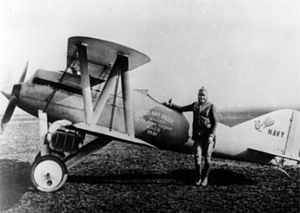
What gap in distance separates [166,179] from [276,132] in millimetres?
2306

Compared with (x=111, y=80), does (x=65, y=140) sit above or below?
below

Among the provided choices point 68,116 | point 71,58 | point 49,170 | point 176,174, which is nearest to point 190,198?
point 176,174

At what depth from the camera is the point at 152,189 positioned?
523 centimetres

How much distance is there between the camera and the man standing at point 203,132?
5648mm

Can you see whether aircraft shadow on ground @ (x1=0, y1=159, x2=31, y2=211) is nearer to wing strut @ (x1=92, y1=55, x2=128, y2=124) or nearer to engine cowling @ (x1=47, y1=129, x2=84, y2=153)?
engine cowling @ (x1=47, y1=129, x2=84, y2=153)

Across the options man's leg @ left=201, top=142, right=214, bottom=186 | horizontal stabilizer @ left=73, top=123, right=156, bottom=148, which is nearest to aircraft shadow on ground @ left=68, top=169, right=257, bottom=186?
man's leg @ left=201, top=142, right=214, bottom=186

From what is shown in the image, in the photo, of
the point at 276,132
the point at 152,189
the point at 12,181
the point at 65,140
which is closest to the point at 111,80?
the point at 65,140

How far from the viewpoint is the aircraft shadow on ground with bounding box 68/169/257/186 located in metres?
5.71

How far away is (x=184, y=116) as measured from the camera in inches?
242

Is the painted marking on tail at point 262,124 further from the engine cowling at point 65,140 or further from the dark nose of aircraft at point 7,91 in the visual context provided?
the dark nose of aircraft at point 7,91

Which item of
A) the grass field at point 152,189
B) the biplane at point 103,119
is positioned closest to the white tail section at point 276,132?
the biplane at point 103,119

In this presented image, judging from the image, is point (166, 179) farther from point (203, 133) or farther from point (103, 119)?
point (103, 119)

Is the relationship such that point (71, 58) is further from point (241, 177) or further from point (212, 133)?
point (241, 177)

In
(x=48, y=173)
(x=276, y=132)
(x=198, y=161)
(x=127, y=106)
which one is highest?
(x=127, y=106)
